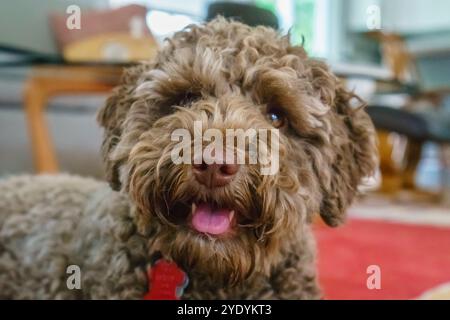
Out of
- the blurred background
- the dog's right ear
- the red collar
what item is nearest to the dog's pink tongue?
the red collar

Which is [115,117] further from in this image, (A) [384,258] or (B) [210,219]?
(A) [384,258]

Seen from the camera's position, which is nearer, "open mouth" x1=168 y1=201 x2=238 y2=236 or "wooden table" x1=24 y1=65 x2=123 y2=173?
"open mouth" x1=168 y1=201 x2=238 y2=236

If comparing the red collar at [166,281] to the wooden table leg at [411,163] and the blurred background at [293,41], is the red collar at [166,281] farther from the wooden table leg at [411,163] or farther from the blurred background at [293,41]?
the wooden table leg at [411,163]

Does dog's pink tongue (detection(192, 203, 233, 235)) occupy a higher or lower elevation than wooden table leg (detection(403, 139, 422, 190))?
higher

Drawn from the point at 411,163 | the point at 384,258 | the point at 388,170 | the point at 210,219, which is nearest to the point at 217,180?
the point at 210,219

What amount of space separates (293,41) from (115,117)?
19.3 inches

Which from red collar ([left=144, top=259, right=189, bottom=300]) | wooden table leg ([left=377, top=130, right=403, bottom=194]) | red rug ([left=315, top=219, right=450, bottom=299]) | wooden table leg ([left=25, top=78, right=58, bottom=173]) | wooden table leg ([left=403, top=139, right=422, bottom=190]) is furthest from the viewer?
wooden table leg ([left=403, top=139, right=422, bottom=190])

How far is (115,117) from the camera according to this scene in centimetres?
153

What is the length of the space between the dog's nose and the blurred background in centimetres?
54

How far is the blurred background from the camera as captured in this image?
2.55 meters

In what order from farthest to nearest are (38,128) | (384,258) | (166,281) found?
1. (38,128)
2. (384,258)
3. (166,281)

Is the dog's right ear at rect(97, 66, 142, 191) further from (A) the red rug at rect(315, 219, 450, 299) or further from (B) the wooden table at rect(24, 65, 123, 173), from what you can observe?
(B) the wooden table at rect(24, 65, 123, 173)

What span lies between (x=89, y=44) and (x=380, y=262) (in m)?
2.18

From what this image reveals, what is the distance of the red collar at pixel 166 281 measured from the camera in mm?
1393
